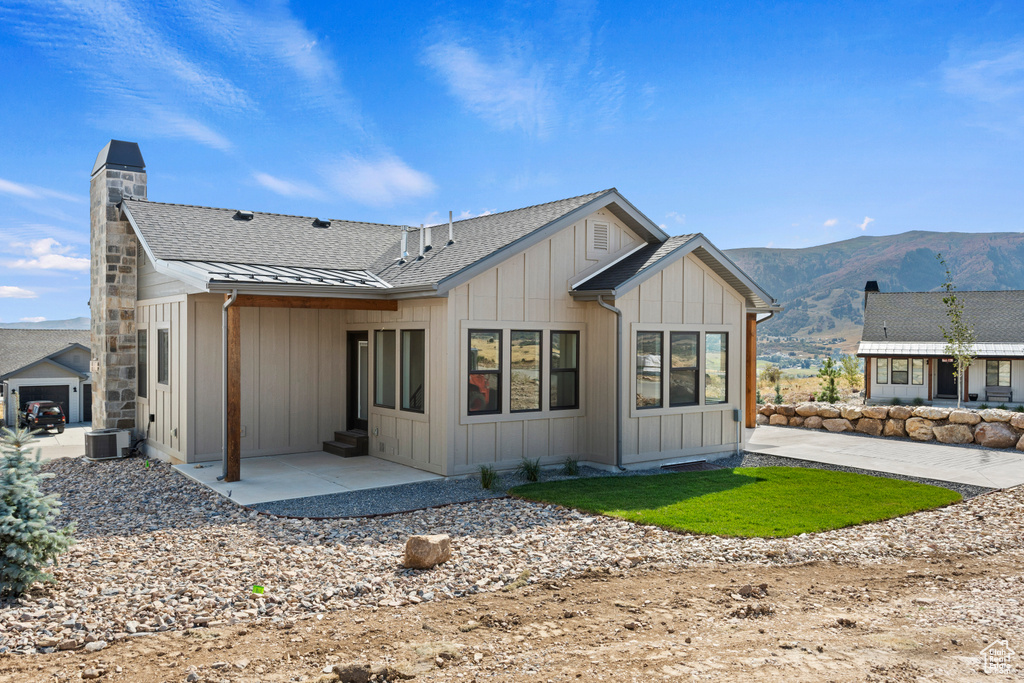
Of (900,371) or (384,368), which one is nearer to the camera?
(384,368)

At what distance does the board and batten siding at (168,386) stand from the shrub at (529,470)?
18.0 ft

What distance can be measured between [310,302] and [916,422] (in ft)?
44.0

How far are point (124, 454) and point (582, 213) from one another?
31.2 ft

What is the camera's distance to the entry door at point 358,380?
39.6 ft

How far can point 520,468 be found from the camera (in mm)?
10180

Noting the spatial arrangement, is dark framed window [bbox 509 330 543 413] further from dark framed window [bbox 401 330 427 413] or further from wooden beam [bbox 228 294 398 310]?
wooden beam [bbox 228 294 398 310]

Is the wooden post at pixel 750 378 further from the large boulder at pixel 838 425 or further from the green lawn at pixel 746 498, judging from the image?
the green lawn at pixel 746 498

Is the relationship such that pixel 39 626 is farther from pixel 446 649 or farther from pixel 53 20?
pixel 53 20

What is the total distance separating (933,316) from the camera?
28625mm

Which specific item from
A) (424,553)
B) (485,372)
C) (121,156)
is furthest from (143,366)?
(424,553)

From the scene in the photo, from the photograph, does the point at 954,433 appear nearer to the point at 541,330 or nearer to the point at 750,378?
the point at 750,378

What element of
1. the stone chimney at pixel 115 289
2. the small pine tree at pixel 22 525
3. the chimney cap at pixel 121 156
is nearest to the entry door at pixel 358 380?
the stone chimney at pixel 115 289

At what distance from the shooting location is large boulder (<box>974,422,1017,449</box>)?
543 inches

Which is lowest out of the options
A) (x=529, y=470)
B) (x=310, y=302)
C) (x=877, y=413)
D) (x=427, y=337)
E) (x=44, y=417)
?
(x=44, y=417)
